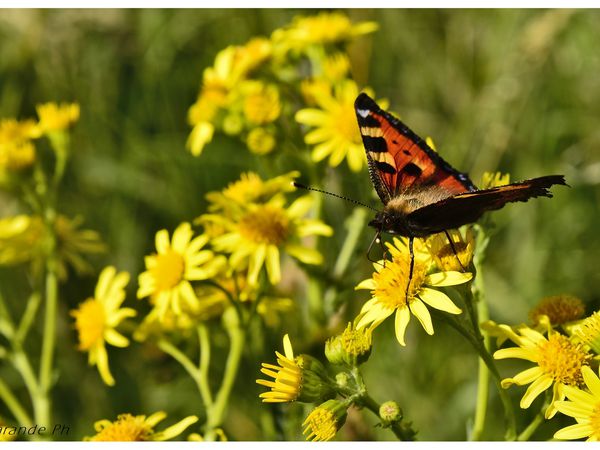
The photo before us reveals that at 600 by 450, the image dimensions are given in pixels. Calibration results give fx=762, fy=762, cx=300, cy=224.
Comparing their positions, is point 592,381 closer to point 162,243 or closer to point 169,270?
point 169,270

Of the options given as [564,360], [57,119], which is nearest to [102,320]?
[57,119]

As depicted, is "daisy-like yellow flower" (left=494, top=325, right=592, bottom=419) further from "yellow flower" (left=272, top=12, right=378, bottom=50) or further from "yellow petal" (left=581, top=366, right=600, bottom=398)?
"yellow flower" (left=272, top=12, right=378, bottom=50)

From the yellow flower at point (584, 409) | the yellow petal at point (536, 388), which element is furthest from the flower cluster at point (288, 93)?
the yellow flower at point (584, 409)

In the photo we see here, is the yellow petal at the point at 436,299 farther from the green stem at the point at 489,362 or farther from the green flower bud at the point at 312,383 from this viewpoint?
the green flower bud at the point at 312,383

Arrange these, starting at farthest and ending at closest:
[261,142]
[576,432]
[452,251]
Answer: [261,142]
[452,251]
[576,432]

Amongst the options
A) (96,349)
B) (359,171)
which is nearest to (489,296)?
(359,171)

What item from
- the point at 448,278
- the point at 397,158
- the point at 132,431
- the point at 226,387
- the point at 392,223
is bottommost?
the point at 132,431

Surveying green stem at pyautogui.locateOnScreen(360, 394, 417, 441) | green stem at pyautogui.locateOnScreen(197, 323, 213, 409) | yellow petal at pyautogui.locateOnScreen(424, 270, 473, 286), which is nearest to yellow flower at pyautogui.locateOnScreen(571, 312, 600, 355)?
yellow petal at pyautogui.locateOnScreen(424, 270, 473, 286)
